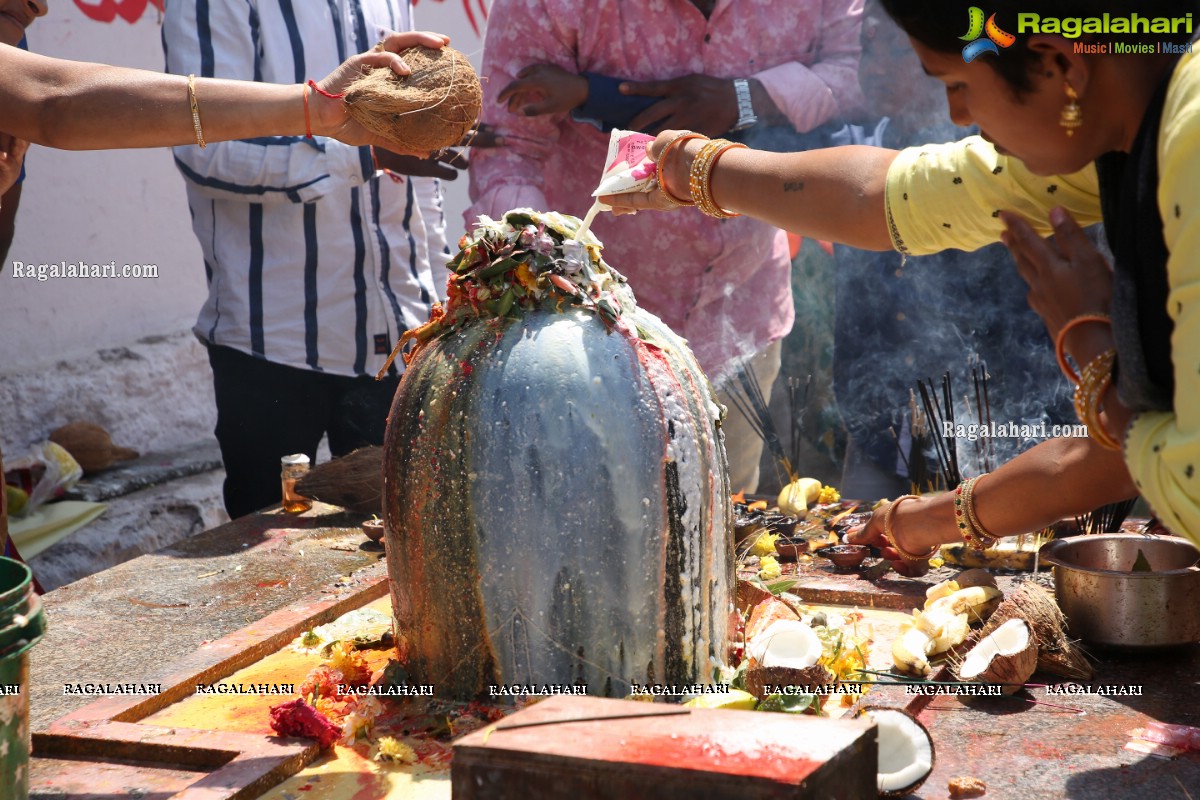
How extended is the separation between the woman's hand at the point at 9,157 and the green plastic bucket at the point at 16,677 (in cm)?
168

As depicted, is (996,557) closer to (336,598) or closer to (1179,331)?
(336,598)

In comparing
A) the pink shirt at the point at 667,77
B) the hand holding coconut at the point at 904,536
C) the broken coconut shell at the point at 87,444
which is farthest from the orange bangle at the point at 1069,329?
the broken coconut shell at the point at 87,444

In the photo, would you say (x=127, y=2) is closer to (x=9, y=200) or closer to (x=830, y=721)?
(x=9, y=200)

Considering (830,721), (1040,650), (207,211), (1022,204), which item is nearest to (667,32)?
(207,211)

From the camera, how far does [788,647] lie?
3.24 metres

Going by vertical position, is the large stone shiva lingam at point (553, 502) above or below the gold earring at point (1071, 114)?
below

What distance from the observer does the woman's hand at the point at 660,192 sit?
3.51 meters

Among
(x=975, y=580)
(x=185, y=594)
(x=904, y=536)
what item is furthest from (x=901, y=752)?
(x=185, y=594)

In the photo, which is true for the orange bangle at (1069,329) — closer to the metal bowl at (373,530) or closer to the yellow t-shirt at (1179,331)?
the yellow t-shirt at (1179,331)

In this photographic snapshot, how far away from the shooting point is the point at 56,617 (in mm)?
4000

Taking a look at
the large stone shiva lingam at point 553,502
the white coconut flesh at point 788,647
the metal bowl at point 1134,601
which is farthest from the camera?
the metal bowl at point 1134,601

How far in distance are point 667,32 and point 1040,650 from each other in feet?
11.1

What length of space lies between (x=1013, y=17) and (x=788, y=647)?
5.96ft

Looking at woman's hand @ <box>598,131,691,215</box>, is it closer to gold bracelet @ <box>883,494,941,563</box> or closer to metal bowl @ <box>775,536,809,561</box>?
gold bracelet @ <box>883,494,941,563</box>
